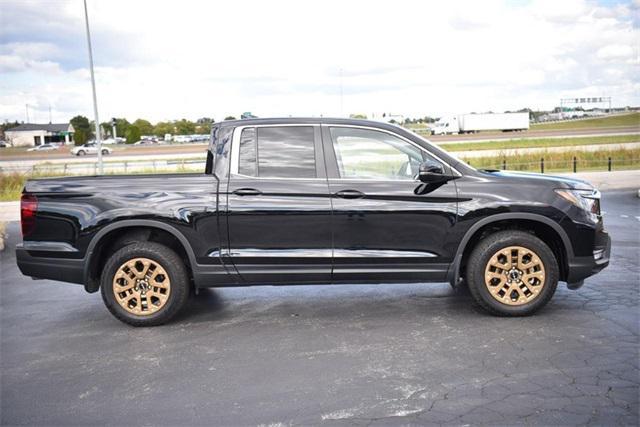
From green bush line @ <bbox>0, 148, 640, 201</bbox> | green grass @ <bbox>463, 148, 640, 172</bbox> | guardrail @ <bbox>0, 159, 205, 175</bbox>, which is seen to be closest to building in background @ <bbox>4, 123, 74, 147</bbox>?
guardrail @ <bbox>0, 159, 205, 175</bbox>

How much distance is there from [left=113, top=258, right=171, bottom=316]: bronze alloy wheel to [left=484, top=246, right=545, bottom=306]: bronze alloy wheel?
119 inches

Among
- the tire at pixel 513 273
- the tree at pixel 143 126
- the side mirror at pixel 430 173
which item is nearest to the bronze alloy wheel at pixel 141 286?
the side mirror at pixel 430 173

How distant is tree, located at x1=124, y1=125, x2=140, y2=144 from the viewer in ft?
311

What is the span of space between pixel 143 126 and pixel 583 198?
325 ft

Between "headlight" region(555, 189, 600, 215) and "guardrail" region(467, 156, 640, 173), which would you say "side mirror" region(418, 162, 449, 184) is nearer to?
"headlight" region(555, 189, 600, 215)

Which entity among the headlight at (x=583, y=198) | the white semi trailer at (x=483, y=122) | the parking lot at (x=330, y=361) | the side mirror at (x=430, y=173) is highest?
the white semi trailer at (x=483, y=122)

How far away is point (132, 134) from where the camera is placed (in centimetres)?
9612

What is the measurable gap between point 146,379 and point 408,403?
6.36 ft

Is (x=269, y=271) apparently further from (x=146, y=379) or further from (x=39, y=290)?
(x=39, y=290)

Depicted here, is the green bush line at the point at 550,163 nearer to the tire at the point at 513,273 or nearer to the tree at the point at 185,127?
the tire at the point at 513,273

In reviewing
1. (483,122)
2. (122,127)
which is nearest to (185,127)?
(122,127)

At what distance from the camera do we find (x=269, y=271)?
18.8ft

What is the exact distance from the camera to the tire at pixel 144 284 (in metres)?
5.73

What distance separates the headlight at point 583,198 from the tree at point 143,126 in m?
94.4
